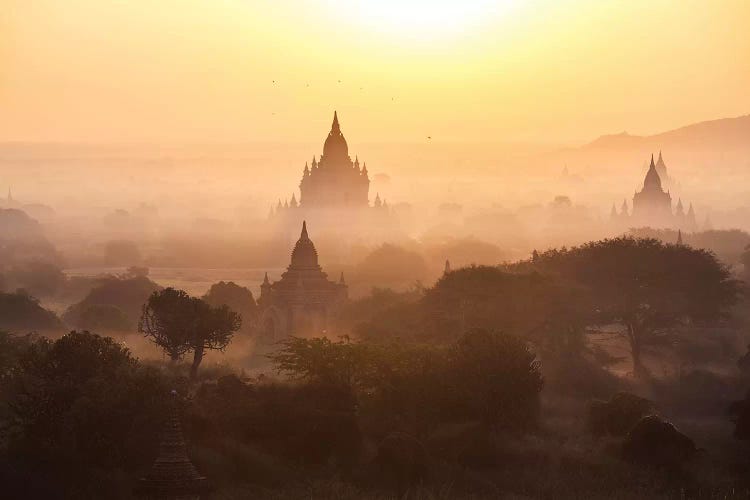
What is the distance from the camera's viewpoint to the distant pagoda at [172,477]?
170 ft

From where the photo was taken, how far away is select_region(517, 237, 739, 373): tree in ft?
339

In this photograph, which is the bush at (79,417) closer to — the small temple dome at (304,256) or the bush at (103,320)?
the bush at (103,320)

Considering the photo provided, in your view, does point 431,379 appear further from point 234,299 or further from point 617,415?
point 234,299

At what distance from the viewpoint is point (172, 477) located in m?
52.1

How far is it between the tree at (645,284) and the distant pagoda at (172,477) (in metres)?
50.5

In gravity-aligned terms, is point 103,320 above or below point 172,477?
above

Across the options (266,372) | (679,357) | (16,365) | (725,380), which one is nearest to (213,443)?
(16,365)

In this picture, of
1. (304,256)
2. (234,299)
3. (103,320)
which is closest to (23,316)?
(103,320)

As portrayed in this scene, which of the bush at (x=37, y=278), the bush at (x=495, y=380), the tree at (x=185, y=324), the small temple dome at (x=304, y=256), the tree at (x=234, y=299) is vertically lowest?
the bush at (x=495, y=380)

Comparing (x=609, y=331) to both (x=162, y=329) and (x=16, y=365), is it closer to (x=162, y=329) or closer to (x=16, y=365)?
(x=162, y=329)

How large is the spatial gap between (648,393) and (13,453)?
3686 cm

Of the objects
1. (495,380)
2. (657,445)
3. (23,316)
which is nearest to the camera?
(657,445)

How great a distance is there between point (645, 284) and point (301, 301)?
2791cm

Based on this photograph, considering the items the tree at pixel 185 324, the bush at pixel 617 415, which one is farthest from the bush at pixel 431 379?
the tree at pixel 185 324
